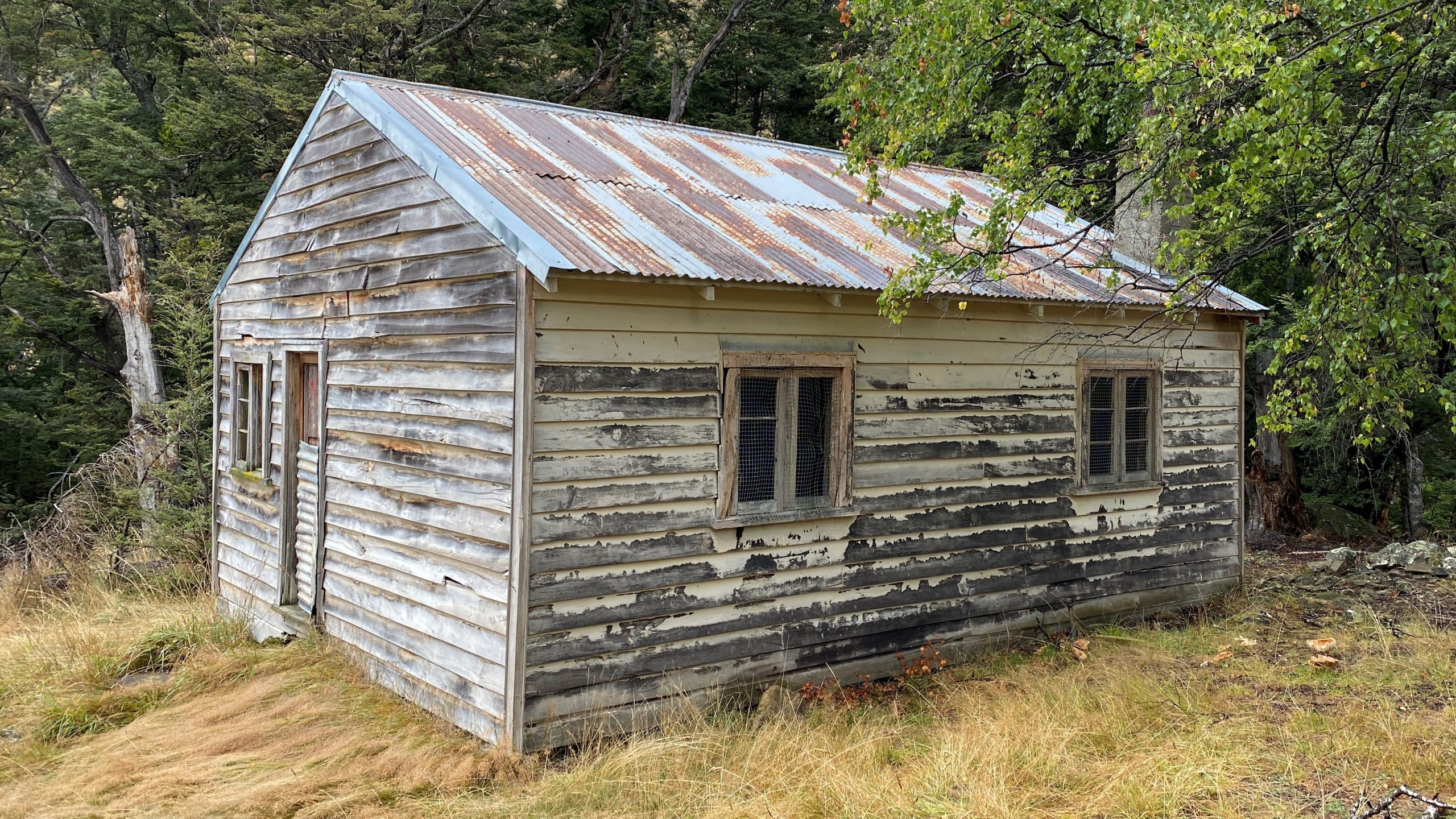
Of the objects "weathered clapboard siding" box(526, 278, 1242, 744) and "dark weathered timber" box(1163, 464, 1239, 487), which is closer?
"weathered clapboard siding" box(526, 278, 1242, 744)

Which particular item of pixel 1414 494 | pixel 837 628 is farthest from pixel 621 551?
pixel 1414 494

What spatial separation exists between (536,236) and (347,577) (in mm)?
3560

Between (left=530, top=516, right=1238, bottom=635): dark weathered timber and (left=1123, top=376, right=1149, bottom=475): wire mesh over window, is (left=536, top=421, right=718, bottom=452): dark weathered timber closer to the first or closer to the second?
(left=530, top=516, right=1238, bottom=635): dark weathered timber

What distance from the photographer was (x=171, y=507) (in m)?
12.5

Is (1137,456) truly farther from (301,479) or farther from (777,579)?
(301,479)

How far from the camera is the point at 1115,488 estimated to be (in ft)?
30.0

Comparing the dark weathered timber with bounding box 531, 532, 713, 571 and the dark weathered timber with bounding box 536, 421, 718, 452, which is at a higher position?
the dark weathered timber with bounding box 536, 421, 718, 452

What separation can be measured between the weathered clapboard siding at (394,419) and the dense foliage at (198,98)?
710 centimetres

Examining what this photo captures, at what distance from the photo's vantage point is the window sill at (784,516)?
6727 millimetres

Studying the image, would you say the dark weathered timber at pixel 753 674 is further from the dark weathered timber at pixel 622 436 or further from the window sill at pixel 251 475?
the window sill at pixel 251 475

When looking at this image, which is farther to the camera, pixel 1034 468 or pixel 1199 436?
pixel 1199 436

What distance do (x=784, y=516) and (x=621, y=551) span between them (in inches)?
48.9

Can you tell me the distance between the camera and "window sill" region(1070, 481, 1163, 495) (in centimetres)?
890

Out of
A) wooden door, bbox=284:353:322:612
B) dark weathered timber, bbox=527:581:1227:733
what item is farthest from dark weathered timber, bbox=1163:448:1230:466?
wooden door, bbox=284:353:322:612
